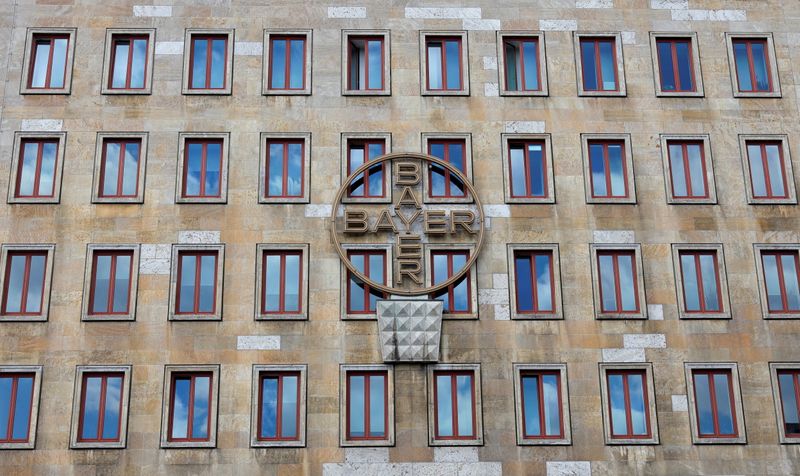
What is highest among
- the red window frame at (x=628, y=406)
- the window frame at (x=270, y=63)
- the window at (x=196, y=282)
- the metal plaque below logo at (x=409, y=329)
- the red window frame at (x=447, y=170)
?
the window frame at (x=270, y=63)

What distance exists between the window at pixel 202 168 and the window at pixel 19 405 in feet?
27.7

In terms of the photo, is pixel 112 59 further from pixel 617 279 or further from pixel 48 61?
pixel 617 279

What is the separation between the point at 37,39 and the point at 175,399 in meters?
15.8

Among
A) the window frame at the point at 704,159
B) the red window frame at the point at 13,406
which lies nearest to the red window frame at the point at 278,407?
the red window frame at the point at 13,406

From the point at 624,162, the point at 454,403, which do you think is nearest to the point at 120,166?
the point at 454,403

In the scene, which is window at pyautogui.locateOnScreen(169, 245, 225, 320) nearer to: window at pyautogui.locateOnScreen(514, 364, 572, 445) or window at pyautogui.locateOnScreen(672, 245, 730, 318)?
window at pyautogui.locateOnScreen(514, 364, 572, 445)

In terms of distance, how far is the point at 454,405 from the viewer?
135 feet

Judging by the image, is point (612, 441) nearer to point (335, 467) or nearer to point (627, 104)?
point (335, 467)

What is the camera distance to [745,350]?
42.0 m

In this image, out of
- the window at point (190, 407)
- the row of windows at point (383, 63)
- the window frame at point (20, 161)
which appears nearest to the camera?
the window at point (190, 407)

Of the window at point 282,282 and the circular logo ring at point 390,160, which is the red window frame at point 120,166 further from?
the circular logo ring at point 390,160

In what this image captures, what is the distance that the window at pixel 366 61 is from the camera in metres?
45.0

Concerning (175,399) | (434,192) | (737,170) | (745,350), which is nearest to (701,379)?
(745,350)

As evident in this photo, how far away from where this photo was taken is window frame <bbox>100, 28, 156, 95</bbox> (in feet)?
146
